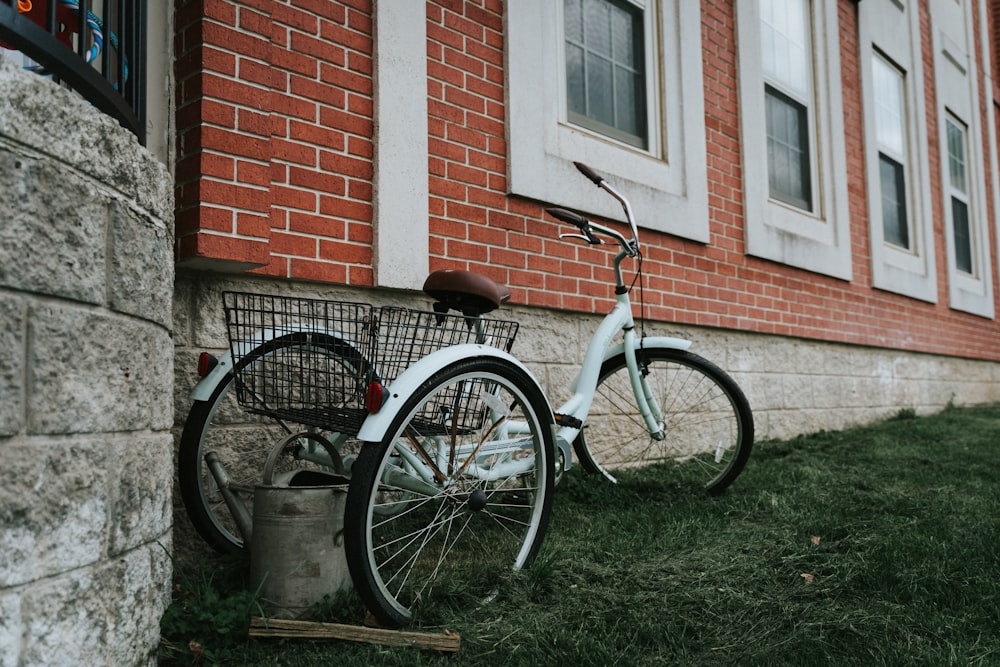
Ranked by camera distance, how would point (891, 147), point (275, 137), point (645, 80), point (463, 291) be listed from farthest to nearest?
point (891, 147), point (645, 80), point (275, 137), point (463, 291)

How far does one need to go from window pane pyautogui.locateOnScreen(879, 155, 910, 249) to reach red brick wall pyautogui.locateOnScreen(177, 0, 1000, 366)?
8.89 ft

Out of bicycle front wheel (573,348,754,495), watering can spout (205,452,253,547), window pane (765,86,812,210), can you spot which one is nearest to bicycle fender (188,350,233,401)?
watering can spout (205,452,253,547)

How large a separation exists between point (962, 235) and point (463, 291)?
972 cm

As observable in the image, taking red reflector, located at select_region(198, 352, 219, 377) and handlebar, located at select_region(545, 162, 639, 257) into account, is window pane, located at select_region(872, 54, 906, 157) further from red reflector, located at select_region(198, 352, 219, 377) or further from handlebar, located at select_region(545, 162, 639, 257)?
red reflector, located at select_region(198, 352, 219, 377)

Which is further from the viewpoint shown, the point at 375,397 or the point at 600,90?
the point at 600,90

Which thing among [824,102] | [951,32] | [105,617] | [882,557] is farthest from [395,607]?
[951,32]

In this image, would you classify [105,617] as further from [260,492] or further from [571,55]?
[571,55]

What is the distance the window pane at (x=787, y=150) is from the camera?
21.1 ft

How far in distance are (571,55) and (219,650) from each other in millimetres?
3815

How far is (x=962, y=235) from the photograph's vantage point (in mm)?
10258

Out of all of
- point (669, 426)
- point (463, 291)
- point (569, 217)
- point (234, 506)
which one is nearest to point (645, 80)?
point (569, 217)

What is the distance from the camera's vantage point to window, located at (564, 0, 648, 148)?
15.6 feet

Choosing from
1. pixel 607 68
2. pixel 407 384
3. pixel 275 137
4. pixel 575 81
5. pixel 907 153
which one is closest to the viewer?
pixel 407 384

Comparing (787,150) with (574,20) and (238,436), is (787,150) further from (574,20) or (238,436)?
(238,436)
